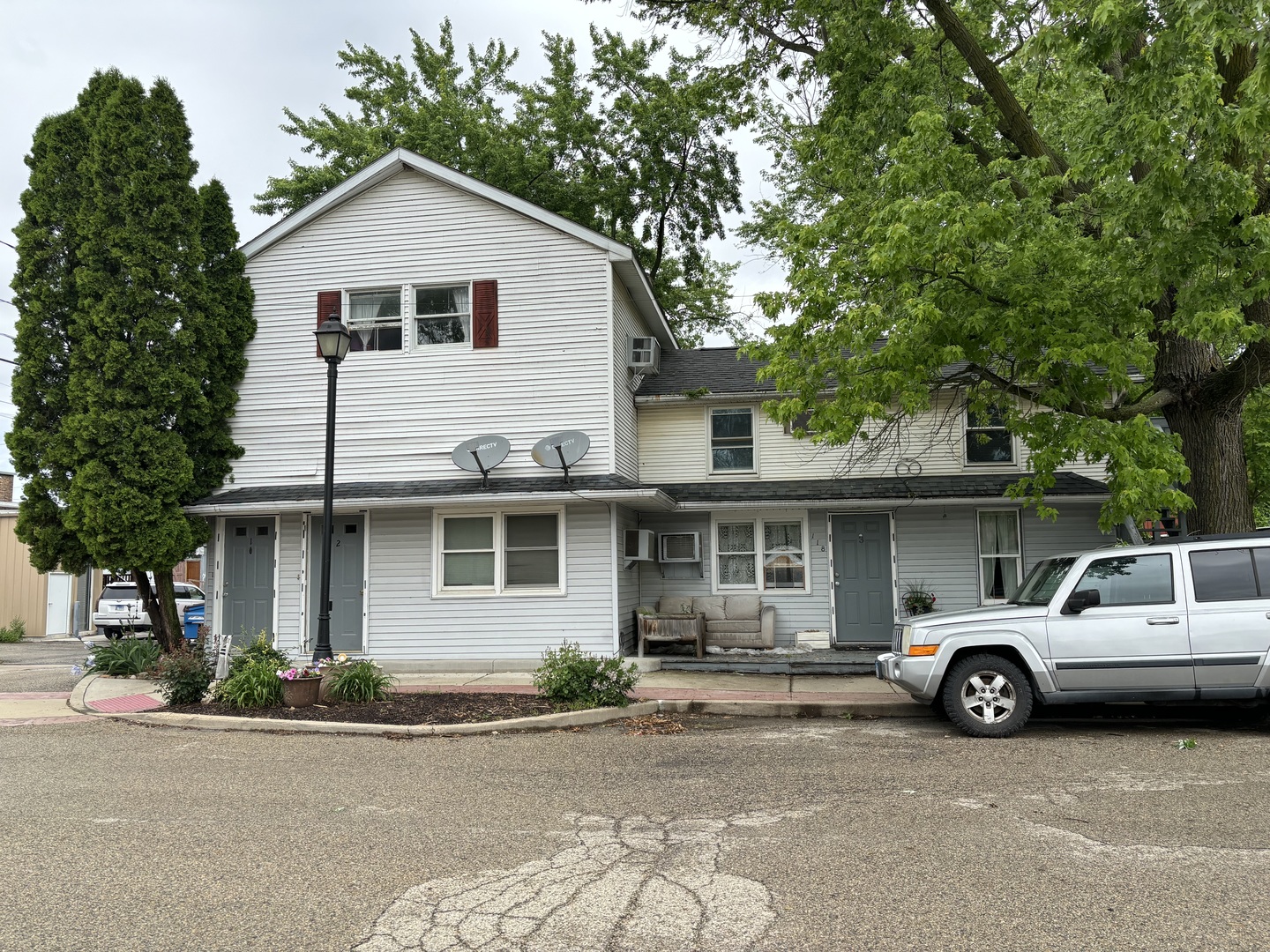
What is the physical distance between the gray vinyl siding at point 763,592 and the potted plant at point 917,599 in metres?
1.33

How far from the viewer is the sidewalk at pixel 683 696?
32.4 feet

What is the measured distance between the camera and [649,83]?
24.0m

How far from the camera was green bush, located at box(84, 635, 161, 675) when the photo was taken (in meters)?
13.3

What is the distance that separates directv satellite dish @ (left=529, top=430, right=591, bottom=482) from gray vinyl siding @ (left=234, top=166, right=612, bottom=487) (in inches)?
18.3

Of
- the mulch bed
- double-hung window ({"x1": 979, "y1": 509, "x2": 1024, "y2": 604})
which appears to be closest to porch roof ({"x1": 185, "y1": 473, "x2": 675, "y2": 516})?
the mulch bed

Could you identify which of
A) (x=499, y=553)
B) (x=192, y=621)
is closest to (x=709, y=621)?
(x=499, y=553)

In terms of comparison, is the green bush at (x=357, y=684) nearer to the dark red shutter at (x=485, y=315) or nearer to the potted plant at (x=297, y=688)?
the potted plant at (x=297, y=688)

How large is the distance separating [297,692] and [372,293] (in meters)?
7.40

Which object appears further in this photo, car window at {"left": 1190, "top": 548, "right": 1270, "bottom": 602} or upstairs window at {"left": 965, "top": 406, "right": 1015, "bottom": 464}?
upstairs window at {"left": 965, "top": 406, "right": 1015, "bottom": 464}

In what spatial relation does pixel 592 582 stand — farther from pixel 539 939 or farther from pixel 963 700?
pixel 539 939

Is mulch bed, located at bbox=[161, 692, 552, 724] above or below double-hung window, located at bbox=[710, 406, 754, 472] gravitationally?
below

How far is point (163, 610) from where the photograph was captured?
14438mm

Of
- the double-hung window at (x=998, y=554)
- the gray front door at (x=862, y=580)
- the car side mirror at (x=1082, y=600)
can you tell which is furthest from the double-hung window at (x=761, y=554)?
the car side mirror at (x=1082, y=600)

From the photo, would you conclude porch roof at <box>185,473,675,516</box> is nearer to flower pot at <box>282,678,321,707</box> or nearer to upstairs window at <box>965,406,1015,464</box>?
flower pot at <box>282,678,321,707</box>
